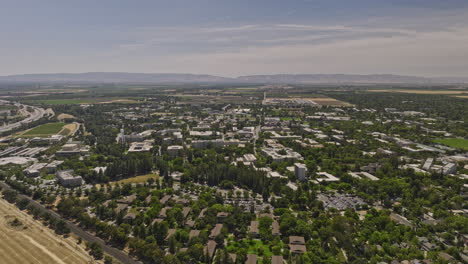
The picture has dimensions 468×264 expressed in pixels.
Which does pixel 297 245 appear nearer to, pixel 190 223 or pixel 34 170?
pixel 190 223

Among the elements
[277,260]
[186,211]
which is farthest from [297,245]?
[186,211]

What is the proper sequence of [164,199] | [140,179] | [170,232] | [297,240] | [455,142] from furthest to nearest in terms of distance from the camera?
[455,142]
[140,179]
[164,199]
[170,232]
[297,240]

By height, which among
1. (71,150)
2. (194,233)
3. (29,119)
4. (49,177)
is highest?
(29,119)

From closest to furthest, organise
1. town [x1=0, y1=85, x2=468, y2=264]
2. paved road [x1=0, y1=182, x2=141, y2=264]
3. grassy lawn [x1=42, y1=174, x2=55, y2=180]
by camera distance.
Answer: paved road [x1=0, y1=182, x2=141, y2=264]
town [x1=0, y1=85, x2=468, y2=264]
grassy lawn [x1=42, y1=174, x2=55, y2=180]

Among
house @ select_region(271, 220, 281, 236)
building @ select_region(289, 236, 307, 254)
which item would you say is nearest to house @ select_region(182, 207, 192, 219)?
house @ select_region(271, 220, 281, 236)

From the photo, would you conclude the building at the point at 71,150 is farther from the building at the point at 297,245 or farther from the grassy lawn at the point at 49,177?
the building at the point at 297,245

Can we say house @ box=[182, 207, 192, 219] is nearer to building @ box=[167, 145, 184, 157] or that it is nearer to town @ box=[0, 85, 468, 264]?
town @ box=[0, 85, 468, 264]
